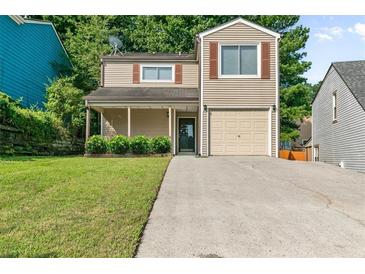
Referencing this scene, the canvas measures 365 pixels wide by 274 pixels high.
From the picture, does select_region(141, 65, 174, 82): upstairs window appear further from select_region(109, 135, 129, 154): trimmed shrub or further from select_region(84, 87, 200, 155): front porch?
Answer: select_region(109, 135, 129, 154): trimmed shrub

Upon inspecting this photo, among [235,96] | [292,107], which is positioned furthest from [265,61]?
[292,107]

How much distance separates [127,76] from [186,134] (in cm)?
383

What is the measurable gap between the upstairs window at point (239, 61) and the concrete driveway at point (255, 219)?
7389 mm

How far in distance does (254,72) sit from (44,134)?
27.2ft

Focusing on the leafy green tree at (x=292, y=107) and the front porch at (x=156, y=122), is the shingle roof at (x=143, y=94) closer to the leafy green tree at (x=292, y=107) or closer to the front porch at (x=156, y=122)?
the front porch at (x=156, y=122)

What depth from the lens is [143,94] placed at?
16.5 m

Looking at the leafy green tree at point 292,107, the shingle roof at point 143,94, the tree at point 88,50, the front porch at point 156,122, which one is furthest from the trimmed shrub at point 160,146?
the leafy green tree at point 292,107

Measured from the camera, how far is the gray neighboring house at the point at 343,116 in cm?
1254

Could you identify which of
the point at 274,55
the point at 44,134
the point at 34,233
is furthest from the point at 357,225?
the point at 44,134

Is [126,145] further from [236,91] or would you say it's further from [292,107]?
[292,107]

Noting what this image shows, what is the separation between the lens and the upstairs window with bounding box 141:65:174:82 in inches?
714

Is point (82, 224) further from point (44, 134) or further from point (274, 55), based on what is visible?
point (274, 55)

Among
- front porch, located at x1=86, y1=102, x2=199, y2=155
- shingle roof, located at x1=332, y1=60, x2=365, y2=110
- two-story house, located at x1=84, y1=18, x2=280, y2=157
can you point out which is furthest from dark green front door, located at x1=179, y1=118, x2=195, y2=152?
shingle roof, located at x1=332, y1=60, x2=365, y2=110

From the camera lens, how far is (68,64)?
2302 cm
